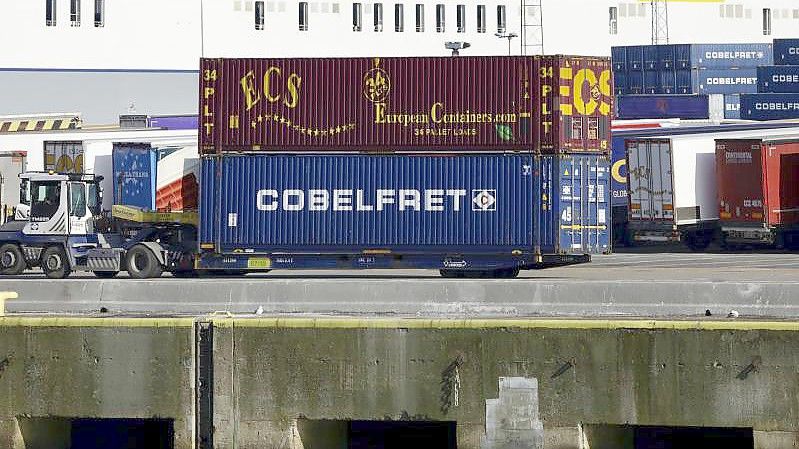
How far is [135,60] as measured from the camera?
77.8 m

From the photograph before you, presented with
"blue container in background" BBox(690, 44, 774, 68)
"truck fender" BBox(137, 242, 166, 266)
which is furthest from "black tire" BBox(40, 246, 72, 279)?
"blue container in background" BBox(690, 44, 774, 68)

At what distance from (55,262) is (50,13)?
48768 millimetres

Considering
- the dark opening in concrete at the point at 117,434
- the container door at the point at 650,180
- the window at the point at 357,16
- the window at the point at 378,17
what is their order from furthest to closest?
1. the window at the point at 378,17
2. the window at the point at 357,16
3. the container door at the point at 650,180
4. the dark opening in concrete at the point at 117,434

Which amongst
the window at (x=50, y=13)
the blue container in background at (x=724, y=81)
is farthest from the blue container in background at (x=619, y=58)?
the window at (x=50, y=13)

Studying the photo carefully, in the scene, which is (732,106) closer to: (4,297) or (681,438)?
(681,438)

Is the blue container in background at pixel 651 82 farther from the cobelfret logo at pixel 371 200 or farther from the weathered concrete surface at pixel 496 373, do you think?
the weathered concrete surface at pixel 496 373

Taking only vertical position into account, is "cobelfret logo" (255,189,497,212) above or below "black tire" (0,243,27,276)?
above

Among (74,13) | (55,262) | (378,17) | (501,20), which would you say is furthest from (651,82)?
(55,262)

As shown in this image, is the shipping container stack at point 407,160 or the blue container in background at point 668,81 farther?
the blue container in background at point 668,81

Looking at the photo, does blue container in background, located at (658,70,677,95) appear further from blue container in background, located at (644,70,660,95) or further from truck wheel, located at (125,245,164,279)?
truck wheel, located at (125,245,164,279)

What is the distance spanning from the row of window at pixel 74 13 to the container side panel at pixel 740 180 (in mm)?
44684

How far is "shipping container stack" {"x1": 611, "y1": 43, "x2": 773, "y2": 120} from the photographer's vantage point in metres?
82.1

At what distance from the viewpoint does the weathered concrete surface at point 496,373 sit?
1678 centimetres

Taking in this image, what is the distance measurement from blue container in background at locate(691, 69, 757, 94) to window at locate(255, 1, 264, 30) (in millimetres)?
25703
